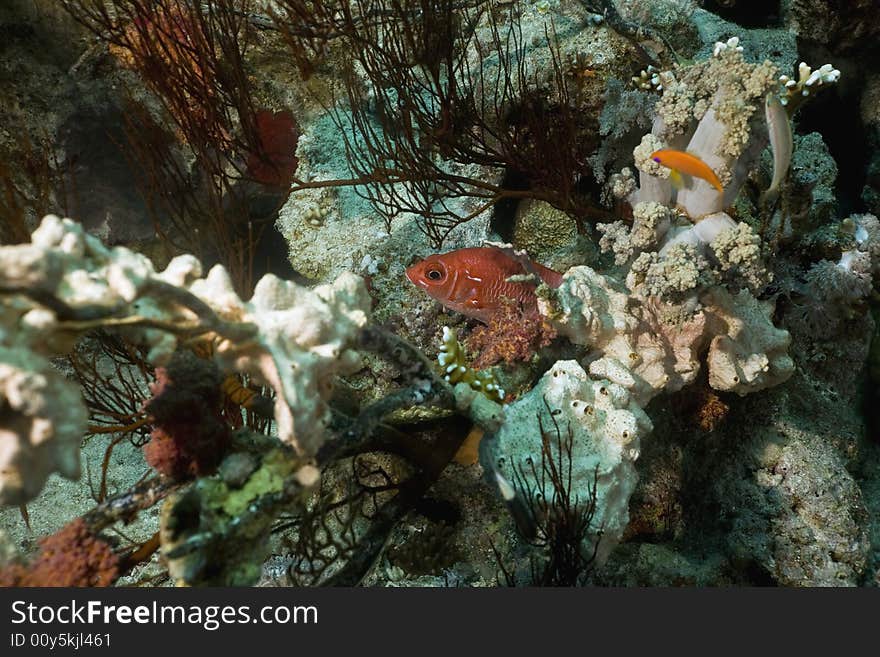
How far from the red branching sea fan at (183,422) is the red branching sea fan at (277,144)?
3.21 metres

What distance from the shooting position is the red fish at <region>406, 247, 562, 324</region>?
3150 mm

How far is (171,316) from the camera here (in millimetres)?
1634

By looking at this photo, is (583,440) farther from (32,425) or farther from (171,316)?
(32,425)

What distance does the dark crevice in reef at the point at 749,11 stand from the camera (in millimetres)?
5078

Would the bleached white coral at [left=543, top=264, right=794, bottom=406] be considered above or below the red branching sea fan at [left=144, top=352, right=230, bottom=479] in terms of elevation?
above

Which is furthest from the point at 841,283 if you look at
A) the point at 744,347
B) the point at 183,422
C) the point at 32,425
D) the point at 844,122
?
the point at 32,425

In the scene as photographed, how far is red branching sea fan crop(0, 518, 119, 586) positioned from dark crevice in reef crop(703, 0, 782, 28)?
608cm

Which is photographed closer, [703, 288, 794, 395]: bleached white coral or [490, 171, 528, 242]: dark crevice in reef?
[703, 288, 794, 395]: bleached white coral

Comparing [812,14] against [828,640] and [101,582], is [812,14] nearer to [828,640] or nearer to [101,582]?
[828,640]

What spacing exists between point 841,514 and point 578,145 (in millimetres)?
2959

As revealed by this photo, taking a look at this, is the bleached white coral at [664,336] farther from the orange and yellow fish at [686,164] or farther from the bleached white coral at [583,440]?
the orange and yellow fish at [686,164]

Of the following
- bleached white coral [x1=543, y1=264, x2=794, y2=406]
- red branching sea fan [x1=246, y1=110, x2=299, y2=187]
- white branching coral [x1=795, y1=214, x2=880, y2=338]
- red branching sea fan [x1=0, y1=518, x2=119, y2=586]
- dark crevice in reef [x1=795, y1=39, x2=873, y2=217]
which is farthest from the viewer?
dark crevice in reef [x1=795, y1=39, x2=873, y2=217]

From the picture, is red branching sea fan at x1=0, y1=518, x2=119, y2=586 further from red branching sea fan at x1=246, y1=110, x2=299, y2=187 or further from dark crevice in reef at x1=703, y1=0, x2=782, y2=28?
dark crevice in reef at x1=703, y1=0, x2=782, y2=28

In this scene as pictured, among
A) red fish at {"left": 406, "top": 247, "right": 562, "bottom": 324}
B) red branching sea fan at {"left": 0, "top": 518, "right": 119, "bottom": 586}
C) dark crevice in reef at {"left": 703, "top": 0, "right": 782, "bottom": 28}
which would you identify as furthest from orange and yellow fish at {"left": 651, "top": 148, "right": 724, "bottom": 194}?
dark crevice in reef at {"left": 703, "top": 0, "right": 782, "bottom": 28}
